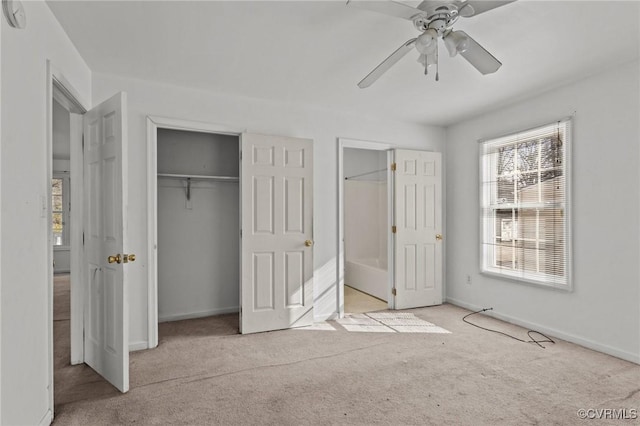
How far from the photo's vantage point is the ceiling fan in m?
1.76

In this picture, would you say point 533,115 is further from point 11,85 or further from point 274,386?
point 11,85

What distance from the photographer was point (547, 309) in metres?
3.51

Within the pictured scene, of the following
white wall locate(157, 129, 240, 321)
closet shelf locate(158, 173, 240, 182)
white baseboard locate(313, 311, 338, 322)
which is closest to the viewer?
closet shelf locate(158, 173, 240, 182)

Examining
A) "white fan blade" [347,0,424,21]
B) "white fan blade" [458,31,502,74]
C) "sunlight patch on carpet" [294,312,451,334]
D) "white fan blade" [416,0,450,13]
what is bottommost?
"sunlight patch on carpet" [294,312,451,334]

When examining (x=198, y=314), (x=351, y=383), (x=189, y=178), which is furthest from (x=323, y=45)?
(x=198, y=314)

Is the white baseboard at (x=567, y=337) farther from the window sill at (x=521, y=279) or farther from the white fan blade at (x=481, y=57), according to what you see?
the white fan blade at (x=481, y=57)

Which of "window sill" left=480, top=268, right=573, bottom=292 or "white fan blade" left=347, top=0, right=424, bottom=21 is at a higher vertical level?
"white fan blade" left=347, top=0, right=424, bottom=21

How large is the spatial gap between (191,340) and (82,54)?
8.72ft

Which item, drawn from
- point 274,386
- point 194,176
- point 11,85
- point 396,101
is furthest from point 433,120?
point 11,85

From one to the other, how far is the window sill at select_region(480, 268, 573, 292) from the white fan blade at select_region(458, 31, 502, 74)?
235 cm

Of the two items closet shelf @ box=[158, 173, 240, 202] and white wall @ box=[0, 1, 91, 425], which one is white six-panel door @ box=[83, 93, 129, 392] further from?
closet shelf @ box=[158, 173, 240, 202]

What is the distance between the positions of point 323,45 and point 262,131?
4.59ft

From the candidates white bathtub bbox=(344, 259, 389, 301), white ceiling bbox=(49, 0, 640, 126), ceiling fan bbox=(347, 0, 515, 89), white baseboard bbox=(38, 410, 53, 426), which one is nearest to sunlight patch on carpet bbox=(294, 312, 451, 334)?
white bathtub bbox=(344, 259, 389, 301)

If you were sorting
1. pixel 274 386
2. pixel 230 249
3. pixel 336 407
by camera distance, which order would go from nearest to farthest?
pixel 336 407 < pixel 274 386 < pixel 230 249
